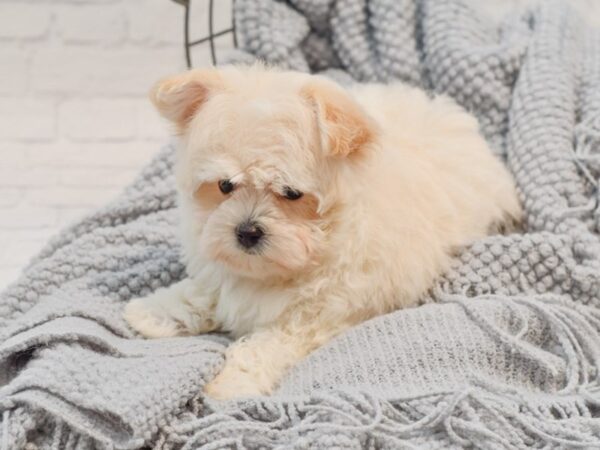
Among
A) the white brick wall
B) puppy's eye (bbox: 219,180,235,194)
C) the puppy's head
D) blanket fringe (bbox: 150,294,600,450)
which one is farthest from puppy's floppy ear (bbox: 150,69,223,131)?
the white brick wall

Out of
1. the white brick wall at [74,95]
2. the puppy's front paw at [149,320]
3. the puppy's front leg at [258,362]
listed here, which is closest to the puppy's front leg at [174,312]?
the puppy's front paw at [149,320]

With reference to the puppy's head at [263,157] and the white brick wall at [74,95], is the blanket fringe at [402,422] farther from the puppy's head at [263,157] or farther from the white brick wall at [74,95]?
the white brick wall at [74,95]

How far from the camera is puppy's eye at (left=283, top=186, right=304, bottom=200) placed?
1.34 metres

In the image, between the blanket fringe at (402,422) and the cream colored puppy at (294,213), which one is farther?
the cream colored puppy at (294,213)

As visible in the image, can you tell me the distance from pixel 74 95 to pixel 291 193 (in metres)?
1.30

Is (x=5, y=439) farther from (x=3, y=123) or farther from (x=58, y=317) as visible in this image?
(x=3, y=123)

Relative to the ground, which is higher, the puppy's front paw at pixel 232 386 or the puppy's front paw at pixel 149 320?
the puppy's front paw at pixel 232 386

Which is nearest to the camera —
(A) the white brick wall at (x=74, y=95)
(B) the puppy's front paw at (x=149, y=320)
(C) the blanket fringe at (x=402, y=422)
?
(C) the blanket fringe at (x=402, y=422)

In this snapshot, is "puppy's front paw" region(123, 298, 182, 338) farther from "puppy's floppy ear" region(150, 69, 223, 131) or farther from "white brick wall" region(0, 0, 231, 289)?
"white brick wall" region(0, 0, 231, 289)

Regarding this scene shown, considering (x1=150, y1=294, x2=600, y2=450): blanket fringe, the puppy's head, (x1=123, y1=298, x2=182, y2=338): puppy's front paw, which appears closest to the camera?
(x1=150, y1=294, x2=600, y2=450): blanket fringe

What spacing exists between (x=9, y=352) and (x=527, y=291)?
34.2 inches

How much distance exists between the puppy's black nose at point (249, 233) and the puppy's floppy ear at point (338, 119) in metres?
0.16

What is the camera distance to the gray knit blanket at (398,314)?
1.23 metres

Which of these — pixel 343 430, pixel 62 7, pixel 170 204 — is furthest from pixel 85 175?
pixel 343 430
